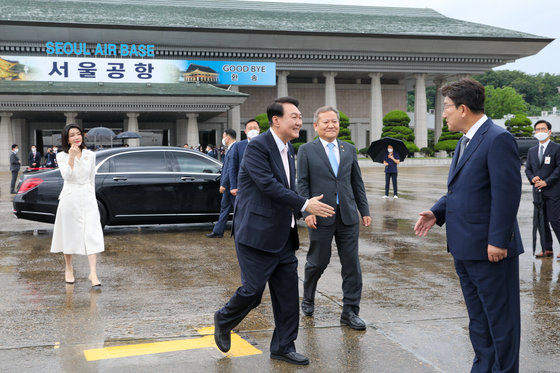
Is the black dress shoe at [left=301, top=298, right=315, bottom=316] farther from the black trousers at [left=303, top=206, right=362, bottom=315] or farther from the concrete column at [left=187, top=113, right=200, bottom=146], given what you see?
the concrete column at [left=187, top=113, right=200, bottom=146]

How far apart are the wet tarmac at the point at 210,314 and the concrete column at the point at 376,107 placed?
45.7 meters

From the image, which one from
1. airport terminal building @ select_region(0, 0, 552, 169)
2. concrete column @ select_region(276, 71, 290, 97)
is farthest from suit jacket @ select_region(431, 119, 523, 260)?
concrete column @ select_region(276, 71, 290, 97)

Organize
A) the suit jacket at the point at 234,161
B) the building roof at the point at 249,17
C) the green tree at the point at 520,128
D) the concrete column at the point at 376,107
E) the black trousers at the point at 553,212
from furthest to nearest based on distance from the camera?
the concrete column at the point at 376,107 → the green tree at the point at 520,128 → the building roof at the point at 249,17 → the suit jacket at the point at 234,161 → the black trousers at the point at 553,212

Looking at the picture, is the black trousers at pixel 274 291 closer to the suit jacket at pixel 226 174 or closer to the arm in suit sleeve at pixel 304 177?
the arm in suit sleeve at pixel 304 177

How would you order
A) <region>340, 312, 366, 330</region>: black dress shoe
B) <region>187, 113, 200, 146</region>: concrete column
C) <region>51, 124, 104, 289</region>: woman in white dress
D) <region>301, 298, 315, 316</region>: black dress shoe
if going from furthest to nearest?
<region>187, 113, 200, 146</region>: concrete column < <region>51, 124, 104, 289</region>: woman in white dress < <region>301, 298, 315, 316</region>: black dress shoe < <region>340, 312, 366, 330</region>: black dress shoe

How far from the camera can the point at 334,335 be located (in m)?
5.10

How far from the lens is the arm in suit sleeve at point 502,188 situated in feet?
12.0

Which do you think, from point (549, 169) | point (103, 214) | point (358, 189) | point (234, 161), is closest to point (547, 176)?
point (549, 169)

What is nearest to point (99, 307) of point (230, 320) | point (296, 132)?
point (230, 320)

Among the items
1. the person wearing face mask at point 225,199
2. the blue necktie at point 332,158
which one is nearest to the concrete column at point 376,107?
the person wearing face mask at point 225,199

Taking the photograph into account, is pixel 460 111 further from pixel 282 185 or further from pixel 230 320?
pixel 230 320

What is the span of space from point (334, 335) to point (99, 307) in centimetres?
251

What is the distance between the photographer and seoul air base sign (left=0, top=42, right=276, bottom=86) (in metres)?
40.9

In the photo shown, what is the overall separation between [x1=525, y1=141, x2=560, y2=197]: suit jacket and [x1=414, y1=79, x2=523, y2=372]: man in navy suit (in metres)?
5.52
